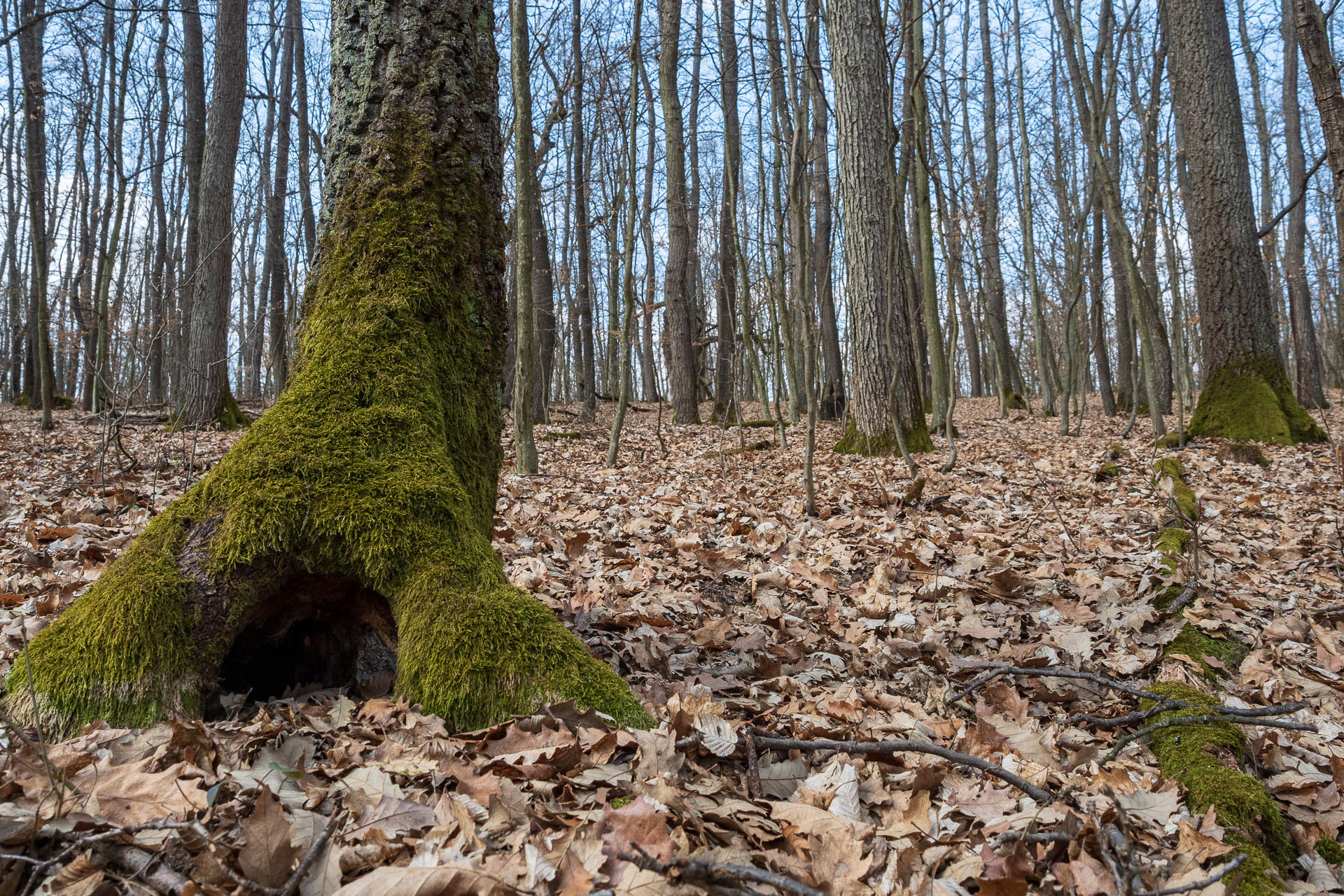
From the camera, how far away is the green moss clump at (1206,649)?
2734 millimetres

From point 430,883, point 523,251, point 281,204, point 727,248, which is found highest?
point 281,204

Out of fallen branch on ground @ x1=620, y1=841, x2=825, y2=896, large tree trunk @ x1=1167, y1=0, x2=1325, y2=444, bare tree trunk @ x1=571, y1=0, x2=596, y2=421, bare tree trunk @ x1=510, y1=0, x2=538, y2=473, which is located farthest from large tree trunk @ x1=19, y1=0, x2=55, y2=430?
large tree trunk @ x1=1167, y1=0, x2=1325, y2=444

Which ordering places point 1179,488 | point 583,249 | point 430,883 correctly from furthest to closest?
point 583,249, point 1179,488, point 430,883

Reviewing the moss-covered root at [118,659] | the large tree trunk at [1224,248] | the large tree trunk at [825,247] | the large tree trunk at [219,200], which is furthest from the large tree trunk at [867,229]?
the large tree trunk at [219,200]

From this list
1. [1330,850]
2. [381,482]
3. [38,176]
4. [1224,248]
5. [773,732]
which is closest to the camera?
[1330,850]

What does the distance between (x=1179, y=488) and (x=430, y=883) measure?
5131 mm

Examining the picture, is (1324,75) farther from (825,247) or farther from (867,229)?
(825,247)

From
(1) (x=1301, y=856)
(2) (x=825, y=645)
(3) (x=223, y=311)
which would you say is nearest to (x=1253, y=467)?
(2) (x=825, y=645)

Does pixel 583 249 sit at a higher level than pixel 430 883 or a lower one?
higher

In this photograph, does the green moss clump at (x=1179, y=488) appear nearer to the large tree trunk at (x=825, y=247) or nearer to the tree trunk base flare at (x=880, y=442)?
the tree trunk base flare at (x=880, y=442)

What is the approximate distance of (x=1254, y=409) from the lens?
754cm

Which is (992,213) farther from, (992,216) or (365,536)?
(365,536)

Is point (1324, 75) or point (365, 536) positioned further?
point (1324, 75)

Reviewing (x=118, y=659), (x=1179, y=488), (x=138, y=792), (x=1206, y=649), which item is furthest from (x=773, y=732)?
(x=1179, y=488)
